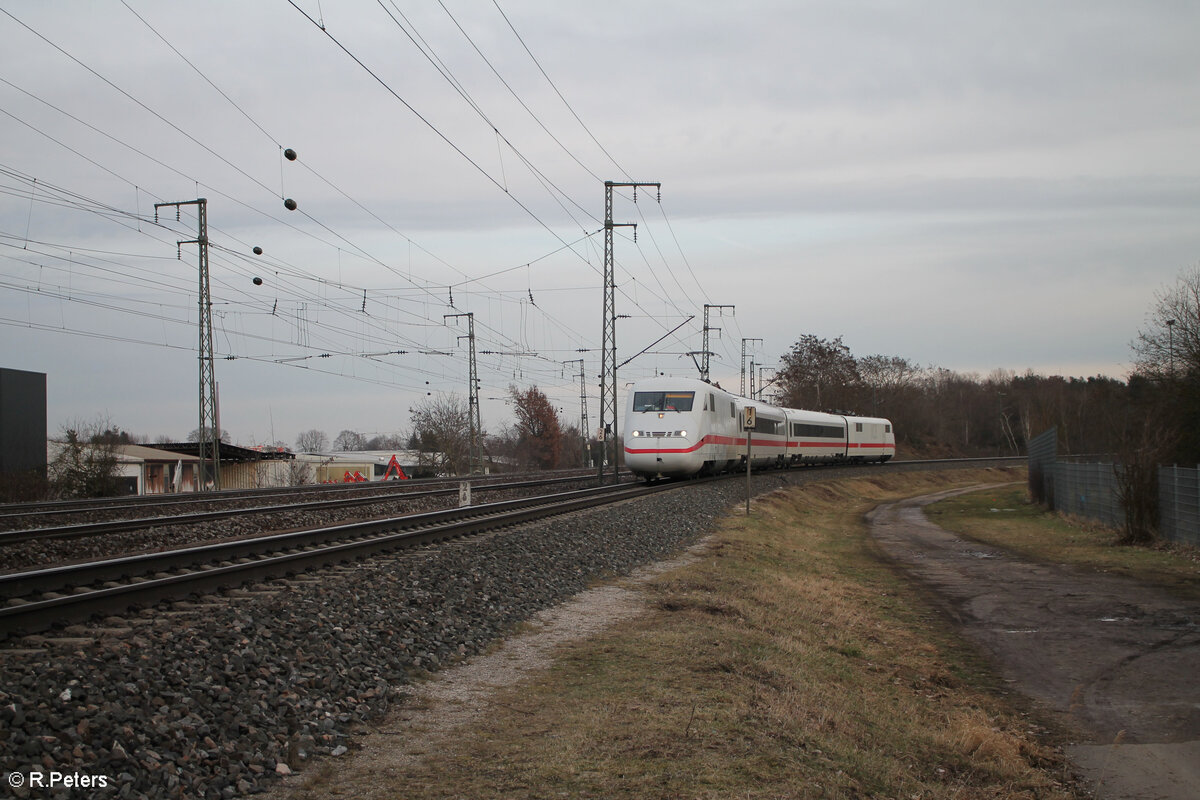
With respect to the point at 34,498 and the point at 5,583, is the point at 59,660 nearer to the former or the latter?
the point at 5,583

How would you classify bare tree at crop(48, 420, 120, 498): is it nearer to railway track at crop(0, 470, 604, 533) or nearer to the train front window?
railway track at crop(0, 470, 604, 533)

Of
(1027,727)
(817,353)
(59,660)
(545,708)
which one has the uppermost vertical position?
(817,353)

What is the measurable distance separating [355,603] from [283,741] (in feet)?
11.8

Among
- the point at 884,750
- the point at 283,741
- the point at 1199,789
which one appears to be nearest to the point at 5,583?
the point at 283,741

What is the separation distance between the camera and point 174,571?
1106 centimetres

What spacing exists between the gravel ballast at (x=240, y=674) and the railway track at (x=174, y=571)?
30cm

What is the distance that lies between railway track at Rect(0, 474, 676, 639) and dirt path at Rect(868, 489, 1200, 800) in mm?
8348

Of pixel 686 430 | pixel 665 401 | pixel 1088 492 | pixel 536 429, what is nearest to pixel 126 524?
pixel 686 430

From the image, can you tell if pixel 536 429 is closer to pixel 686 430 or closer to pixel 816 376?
pixel 816 376

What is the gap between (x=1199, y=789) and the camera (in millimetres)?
6855

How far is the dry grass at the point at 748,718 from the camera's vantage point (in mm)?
5789

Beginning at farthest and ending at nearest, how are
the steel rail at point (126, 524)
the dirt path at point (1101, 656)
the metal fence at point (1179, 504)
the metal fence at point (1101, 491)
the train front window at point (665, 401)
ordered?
the train front window at point (665, 401) → the metal fence at point (1101, 491) → the metal fence at point (1179, 504) → the steel rail at point (126, 524) → the dirt path at point (1101, 656)

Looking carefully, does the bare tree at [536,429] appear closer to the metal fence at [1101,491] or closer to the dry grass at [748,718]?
the metal fence at [1101,491]

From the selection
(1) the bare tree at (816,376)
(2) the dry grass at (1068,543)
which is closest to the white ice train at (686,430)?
(2) the dry grass at (1068,543)
